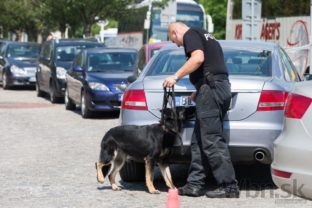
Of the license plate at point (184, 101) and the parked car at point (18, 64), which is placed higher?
the license plate at point (184, 101)

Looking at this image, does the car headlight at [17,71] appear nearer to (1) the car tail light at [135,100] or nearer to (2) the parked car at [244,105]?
(2) the parked car at [244,105]

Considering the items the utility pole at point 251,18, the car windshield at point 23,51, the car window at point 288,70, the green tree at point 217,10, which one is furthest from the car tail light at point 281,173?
the green tree at point 217,10

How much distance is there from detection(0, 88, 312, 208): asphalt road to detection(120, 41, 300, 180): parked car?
47cm

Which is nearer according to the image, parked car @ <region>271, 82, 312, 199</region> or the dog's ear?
parked car @ <region>271, 82, 312, 199</region>

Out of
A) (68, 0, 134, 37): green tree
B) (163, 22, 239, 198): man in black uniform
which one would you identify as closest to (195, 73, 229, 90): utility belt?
(163, 22, 239, 198): man in black uniform

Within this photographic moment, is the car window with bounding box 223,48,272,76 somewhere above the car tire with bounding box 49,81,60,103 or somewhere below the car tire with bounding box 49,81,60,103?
above

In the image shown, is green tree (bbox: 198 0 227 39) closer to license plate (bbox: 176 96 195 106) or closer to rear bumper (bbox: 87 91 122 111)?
rear bumper (bbox: 87 91 122 111)

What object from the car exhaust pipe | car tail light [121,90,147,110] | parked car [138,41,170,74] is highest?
parked car [138,41,170,74]

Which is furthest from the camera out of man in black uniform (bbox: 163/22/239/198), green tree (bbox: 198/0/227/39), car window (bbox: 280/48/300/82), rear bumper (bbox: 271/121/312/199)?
green tree (bbox: 198/0/227/39)

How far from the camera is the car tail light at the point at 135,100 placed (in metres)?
7.86

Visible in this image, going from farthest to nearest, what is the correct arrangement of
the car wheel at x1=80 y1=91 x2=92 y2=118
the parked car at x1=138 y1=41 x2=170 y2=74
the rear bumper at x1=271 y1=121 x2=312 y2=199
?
the car wheel at x1=80 y1=91 x2=92 y2=118
the parked car at x1=138 y1=41 x2=170 y2=74
the rear bumper at x1=271 y1=121 x2=312 y2=199

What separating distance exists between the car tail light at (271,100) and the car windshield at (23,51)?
761 inches

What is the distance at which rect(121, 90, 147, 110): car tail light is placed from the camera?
7859 mm

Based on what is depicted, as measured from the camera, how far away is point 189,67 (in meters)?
7.30
